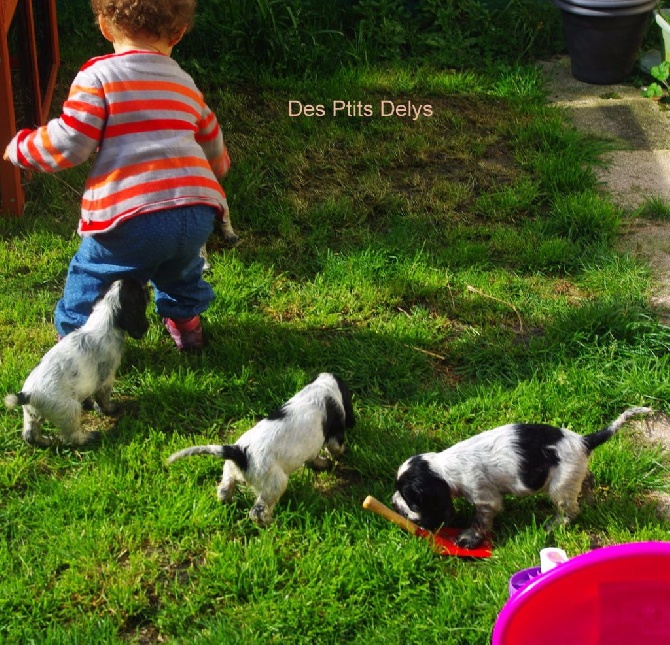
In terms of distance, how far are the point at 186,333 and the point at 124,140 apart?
0.94m

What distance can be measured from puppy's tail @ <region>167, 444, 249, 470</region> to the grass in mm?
281

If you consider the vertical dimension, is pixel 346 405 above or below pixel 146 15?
below

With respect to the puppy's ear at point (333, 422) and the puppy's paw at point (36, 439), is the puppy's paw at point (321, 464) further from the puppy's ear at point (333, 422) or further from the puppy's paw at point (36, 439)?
the puppy's paw at point (36, 439)

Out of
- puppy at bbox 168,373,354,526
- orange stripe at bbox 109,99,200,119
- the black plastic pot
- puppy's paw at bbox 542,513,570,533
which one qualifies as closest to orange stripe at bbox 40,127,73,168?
orange stripe at bbox 109,99,200,119

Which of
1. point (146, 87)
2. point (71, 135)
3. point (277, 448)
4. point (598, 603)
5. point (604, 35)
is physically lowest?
point (277, 448)

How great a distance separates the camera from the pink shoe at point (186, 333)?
4293mm

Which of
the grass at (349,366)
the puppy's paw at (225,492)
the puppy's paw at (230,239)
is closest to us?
the grass at (349,366)

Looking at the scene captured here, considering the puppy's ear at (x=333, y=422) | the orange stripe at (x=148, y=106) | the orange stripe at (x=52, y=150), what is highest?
the orange stripe at (x=148, y=106)

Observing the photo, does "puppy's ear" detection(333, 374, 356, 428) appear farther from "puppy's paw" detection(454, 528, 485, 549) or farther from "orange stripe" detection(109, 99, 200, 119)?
"orange stripe" detection(109, 99, 200, 119)

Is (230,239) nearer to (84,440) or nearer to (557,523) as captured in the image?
(84,440)

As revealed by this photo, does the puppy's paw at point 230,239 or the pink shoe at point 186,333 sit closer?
the pink shoe at point 186,333

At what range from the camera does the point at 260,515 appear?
11.3 feet

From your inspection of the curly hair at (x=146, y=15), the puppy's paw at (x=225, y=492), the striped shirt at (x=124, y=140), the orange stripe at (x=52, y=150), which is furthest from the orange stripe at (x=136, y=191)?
the puppy's paw at (x=225, y=492)

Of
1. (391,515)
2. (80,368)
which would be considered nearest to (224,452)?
(391,515)
